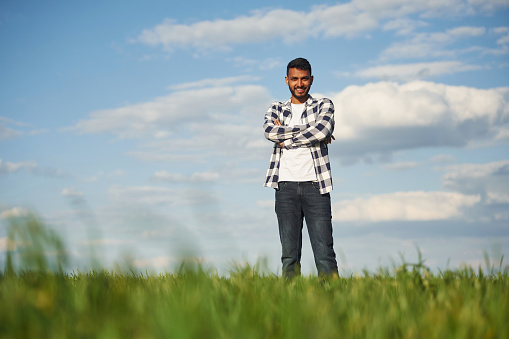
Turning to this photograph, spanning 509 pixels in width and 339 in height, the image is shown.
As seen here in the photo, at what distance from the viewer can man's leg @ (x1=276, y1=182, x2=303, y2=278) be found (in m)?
6.41

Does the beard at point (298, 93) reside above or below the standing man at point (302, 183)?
above

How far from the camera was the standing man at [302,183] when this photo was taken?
6.32 metres

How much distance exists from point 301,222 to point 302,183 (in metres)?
0.57

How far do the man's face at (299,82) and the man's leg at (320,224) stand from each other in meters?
1.34

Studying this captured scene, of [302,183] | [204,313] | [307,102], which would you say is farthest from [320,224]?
[204,313]

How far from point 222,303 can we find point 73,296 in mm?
975

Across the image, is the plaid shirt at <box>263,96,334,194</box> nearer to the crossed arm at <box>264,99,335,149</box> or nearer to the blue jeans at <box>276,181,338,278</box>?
the crossed arm at <box>264,99,335,149</box>

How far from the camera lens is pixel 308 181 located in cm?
635

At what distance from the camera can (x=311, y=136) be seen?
629 centimetres

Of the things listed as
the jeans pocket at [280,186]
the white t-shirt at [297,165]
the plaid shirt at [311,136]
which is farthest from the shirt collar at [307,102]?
the jeans pocket at [280,186]

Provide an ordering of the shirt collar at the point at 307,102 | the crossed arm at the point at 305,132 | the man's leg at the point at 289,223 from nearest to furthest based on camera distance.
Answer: the crossed arm at the point at 305,132 < the man's leg at the point at 289,223 < the shirt collar at the point at 307,102

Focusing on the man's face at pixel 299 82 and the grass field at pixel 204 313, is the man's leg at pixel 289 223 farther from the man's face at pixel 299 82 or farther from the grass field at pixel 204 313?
the grass field at pixel 204 313

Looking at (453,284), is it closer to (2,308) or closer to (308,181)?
(308,181)

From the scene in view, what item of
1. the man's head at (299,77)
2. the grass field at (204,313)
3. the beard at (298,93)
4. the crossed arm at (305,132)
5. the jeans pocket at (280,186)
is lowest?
the grass field at (204,313)
